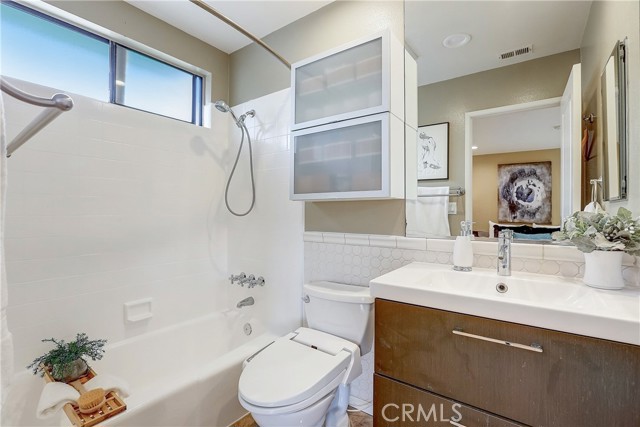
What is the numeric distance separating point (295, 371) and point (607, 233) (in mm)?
1249

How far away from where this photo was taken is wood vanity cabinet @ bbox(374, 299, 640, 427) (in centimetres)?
75

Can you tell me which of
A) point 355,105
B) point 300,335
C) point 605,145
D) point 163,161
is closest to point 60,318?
point 163,161

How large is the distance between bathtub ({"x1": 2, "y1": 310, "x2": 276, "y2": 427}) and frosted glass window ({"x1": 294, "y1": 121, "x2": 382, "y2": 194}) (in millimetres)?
1039

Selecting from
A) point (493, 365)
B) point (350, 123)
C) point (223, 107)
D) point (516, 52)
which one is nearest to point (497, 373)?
point (493, 365)

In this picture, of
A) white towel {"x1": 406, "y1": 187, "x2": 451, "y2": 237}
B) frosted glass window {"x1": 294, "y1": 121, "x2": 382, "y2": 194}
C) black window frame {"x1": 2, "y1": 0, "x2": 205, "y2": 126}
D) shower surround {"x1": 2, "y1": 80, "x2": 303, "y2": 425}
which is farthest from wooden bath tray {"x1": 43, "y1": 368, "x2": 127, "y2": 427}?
black window frame {"x1": 2, "y1": 0, "x2": 205, "y2": 126}

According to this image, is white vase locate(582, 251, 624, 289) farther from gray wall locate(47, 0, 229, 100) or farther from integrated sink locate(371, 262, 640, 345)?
gray wall locate(47, 0, 229, 100)

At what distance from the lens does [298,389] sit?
1.12 metres

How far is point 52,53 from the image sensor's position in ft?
5.51

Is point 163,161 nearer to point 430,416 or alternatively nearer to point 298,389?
point 298,389

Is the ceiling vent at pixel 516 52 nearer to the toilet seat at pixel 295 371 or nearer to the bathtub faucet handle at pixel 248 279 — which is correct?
the toilet seat at pixel 295 371

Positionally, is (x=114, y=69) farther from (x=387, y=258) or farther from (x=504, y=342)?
(x=504, y=342)

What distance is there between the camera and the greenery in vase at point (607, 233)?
98 centimetres

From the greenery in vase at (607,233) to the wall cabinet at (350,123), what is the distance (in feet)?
2.30

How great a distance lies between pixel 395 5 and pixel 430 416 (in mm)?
1883
